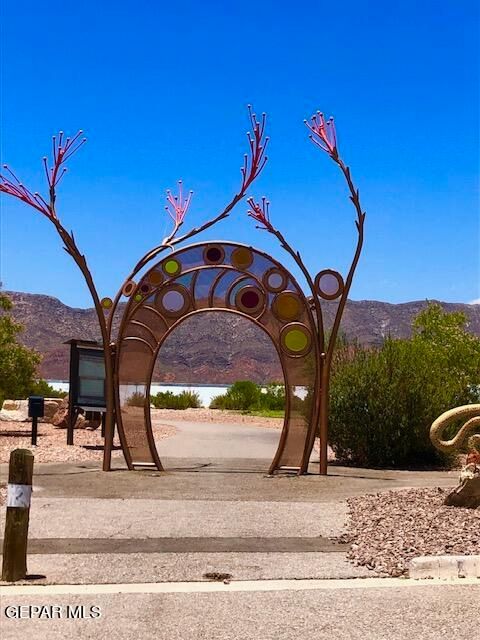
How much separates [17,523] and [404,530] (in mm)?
3789

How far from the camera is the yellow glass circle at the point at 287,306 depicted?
13.5 meters

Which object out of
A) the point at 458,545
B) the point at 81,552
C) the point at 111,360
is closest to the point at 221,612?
the point at 81,552

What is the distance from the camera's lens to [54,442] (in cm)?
1916

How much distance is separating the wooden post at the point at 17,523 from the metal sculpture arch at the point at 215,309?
6.73m

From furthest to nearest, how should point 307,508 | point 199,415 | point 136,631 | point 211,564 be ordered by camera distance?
1. point 199,415
2. point 307,508
3. point 211,564
4. point 136,631

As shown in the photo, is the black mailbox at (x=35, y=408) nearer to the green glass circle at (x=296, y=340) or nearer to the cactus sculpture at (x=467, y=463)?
the green glass circle at (x=296, y=340)

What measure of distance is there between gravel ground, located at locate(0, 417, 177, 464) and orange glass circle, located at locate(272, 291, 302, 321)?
16.7 feet

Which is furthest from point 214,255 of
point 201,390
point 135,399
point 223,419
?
point 201,390

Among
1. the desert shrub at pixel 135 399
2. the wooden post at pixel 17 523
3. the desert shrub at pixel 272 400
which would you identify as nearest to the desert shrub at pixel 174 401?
the desert shrub at pixel 272 400

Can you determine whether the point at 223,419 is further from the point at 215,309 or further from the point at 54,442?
the point at 215,309

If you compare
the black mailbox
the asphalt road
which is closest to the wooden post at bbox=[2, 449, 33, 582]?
the asphalt road

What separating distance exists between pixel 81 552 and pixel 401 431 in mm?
9383

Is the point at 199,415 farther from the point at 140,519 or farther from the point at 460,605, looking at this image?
the point at 460,605

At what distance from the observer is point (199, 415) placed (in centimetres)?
3553
